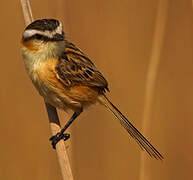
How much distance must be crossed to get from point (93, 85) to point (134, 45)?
2.68 feet

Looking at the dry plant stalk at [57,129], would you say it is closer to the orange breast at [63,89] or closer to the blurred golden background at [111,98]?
the orange breast at [63,89]

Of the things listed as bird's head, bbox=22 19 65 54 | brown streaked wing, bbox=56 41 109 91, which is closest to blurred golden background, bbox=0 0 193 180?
brown streaked wing, bbox=56 41 109 91

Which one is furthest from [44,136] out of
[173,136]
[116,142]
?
[173,136]

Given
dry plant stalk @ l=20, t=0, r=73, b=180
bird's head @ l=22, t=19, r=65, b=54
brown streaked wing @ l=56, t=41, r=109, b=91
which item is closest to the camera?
dry plant stalk @ l=20, t=0, r=73, b=180

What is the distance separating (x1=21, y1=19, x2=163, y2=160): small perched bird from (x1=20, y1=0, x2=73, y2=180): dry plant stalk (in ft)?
0.18

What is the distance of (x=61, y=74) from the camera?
3346mm

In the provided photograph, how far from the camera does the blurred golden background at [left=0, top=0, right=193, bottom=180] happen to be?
3.75 meters

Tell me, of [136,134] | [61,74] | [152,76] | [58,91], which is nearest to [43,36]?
[61,74]

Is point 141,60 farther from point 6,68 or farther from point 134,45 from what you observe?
point 6,68

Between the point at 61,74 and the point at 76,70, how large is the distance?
0.15 m

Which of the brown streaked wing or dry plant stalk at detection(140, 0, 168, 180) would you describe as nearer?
dry plant stalk at detection(140, 0, 168, 180)

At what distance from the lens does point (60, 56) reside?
11.0 feet

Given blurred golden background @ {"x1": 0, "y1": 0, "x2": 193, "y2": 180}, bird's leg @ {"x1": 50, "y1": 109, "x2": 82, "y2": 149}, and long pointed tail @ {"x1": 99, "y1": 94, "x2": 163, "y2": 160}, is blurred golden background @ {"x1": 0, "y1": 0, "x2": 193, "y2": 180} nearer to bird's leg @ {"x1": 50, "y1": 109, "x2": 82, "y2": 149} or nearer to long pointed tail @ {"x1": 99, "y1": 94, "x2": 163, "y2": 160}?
bird's leg @ {"x1": 50, "y1": 109, "x2": 82, "y2": 149}

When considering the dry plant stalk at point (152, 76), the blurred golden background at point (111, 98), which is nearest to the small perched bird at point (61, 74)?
the dry plant stalk at point (152, 76)
